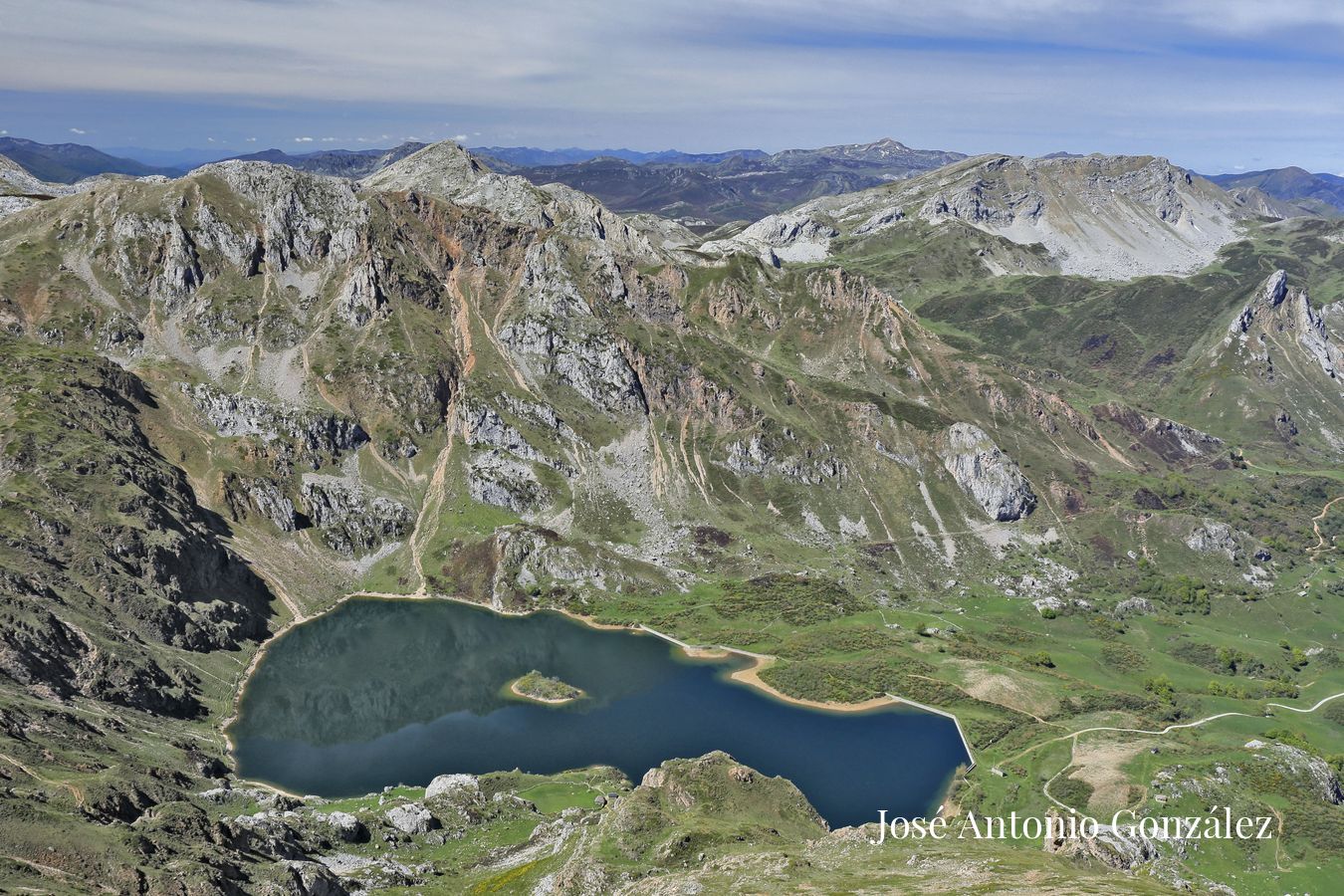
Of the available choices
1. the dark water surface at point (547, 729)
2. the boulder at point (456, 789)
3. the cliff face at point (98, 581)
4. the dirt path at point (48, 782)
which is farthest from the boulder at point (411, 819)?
the cliff face at point (98, 581)

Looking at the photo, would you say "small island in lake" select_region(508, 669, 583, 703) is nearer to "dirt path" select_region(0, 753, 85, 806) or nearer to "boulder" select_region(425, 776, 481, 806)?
"boulder" select_region(425, 776, 481, 806)

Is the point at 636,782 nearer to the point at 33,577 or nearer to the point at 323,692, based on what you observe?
the point at 323,692

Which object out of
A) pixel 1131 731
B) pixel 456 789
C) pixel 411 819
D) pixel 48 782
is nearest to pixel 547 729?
pixel 456 789

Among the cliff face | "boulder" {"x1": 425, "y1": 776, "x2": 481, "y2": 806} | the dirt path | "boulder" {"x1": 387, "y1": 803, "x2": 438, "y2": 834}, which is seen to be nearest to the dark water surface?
the cliff face

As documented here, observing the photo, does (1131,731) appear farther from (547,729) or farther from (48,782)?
(48,782)

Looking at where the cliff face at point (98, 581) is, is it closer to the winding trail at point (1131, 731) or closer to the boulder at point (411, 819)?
the boulder at point (411, 819)

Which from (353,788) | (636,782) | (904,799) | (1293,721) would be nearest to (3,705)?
(353,788)
